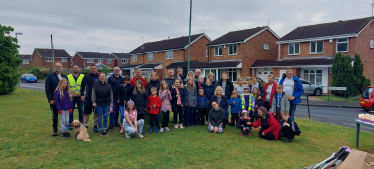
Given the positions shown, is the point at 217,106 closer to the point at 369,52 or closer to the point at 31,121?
the point at 31,121

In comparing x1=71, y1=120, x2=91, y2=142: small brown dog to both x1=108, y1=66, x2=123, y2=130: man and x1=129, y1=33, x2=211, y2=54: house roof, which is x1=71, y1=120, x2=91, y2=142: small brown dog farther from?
x1=129, y1=33, x2=211, y2=54: house roof

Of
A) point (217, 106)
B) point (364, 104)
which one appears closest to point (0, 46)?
point (217, 106)

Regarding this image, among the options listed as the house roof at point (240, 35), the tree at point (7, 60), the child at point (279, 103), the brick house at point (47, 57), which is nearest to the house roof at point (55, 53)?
the brick house at point (47, 57)

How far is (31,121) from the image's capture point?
9.94 metres

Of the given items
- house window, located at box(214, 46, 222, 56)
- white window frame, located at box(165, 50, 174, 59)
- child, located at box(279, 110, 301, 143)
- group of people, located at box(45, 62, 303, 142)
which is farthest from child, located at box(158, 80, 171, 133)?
white window frame, located at box(165, 50, 174, 59)

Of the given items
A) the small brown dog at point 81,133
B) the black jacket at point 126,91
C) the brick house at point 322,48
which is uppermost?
the brick house at point 322,48

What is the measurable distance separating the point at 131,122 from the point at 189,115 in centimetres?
230

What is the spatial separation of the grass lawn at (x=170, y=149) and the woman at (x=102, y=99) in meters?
0.51

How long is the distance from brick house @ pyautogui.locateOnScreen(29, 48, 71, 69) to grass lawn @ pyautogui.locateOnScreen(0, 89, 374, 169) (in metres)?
72.9

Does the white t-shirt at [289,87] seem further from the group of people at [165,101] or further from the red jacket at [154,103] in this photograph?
the red jacket at [154,103]

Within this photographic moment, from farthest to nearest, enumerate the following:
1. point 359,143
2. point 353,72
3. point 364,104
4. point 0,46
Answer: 1. point 353,72
2. point 0,46
3. point 364,104
4. point 359,143

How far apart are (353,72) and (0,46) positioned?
29.7 meters

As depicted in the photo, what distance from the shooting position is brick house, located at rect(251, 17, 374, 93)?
26.0 meters

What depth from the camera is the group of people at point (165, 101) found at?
25.0 ft
